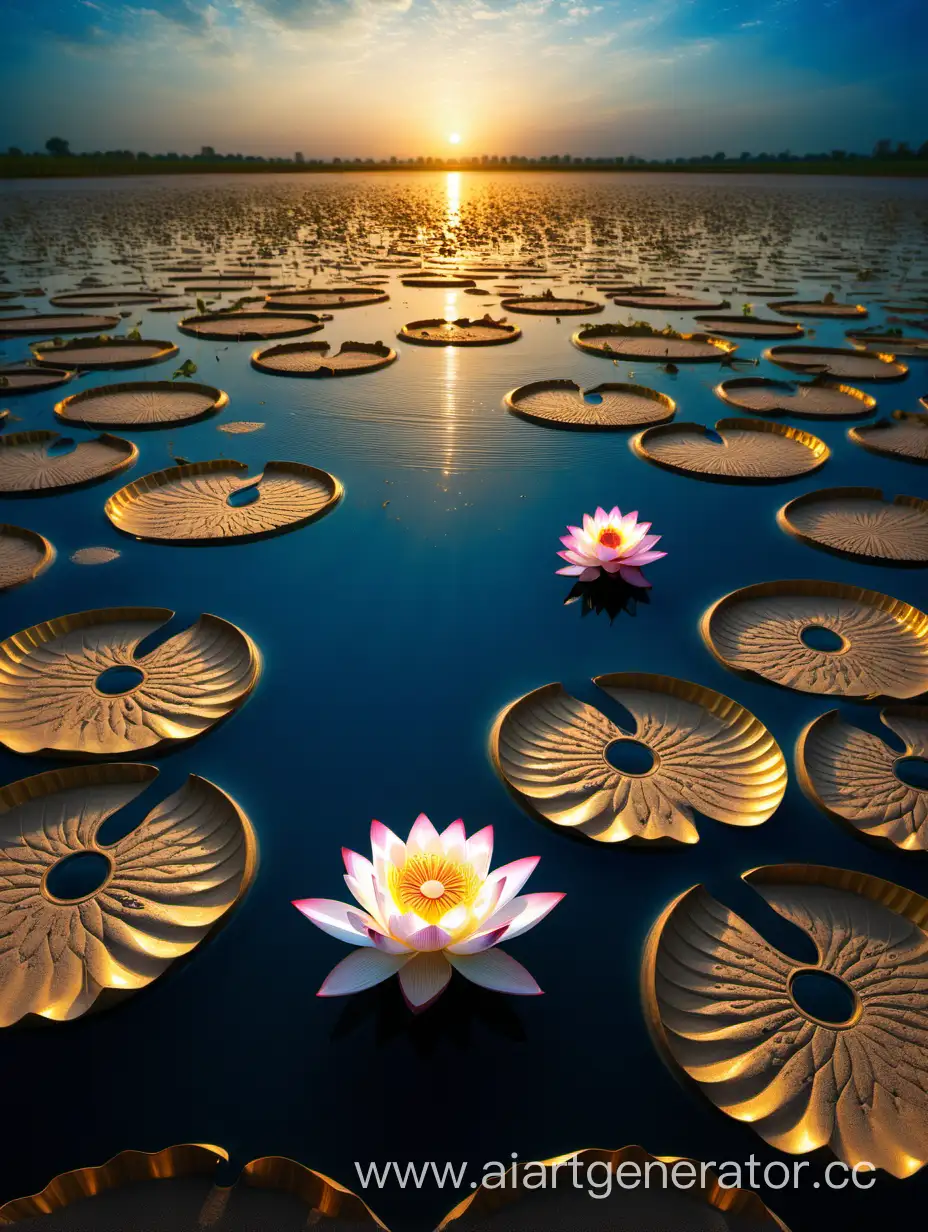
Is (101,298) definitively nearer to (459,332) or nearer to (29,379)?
(29,379)

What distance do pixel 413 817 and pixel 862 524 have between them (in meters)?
2.11

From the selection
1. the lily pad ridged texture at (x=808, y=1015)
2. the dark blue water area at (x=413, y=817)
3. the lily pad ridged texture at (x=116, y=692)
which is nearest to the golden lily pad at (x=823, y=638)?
the dark blue water area at (x=413, y=817)

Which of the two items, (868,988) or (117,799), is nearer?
(868,988)

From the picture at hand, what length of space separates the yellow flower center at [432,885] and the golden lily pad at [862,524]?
195 cm

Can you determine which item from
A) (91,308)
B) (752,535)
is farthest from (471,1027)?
(91,308)

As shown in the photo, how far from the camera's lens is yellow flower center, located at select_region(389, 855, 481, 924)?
1060 millimetres

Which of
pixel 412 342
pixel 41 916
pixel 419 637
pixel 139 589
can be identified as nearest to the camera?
pixel 41 916

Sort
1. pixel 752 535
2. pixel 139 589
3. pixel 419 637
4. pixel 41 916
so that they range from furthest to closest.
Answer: pixel 752 535 < pixel 139 589 < pixel 419 637 < pixel 41 916

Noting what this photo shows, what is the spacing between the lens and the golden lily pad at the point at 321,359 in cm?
434

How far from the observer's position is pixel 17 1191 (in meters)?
0.85

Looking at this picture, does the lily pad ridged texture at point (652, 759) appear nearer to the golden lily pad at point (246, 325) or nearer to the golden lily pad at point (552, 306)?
the golden lily pad at point (246, 325)

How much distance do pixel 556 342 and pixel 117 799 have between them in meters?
4.79

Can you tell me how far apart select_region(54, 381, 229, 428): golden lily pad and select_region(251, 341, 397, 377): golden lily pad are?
0.64 m

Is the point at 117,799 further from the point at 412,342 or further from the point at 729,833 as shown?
the point at 412,342
